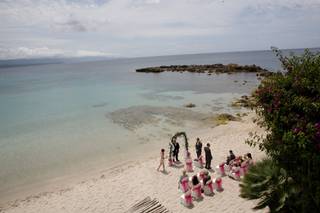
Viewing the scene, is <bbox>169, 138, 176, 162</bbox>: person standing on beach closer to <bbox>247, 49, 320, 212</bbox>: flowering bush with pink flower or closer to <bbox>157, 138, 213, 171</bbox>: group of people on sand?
<bbox>157, 138, 213, 171</bbox>: group of people on sand

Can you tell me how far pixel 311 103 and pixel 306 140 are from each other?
0.90m

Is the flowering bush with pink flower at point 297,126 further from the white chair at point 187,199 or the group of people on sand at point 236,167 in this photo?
the group of people on sand at point 236,167

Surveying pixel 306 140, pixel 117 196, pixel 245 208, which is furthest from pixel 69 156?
pixel 306 140

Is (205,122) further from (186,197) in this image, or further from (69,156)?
(186,197)

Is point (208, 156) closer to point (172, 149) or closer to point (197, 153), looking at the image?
point (197, 153)

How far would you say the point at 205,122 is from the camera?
26.8m

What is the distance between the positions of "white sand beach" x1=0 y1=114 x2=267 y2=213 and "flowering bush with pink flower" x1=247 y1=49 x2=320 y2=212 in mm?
2105

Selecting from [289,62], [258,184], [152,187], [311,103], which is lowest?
[152,187]

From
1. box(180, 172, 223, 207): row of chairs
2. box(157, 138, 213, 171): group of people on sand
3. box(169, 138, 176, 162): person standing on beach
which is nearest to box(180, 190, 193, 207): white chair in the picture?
box(180, 172, 223, 207): row of chairs

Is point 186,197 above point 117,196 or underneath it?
above

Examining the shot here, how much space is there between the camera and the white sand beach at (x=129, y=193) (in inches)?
436

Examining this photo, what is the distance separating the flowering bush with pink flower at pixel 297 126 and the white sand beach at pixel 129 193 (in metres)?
2.11

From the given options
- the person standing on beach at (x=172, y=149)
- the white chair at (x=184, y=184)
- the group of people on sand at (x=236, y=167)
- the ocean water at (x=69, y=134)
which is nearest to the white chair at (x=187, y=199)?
the white chair at (x=184, y=184)

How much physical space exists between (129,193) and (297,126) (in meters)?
8.43
